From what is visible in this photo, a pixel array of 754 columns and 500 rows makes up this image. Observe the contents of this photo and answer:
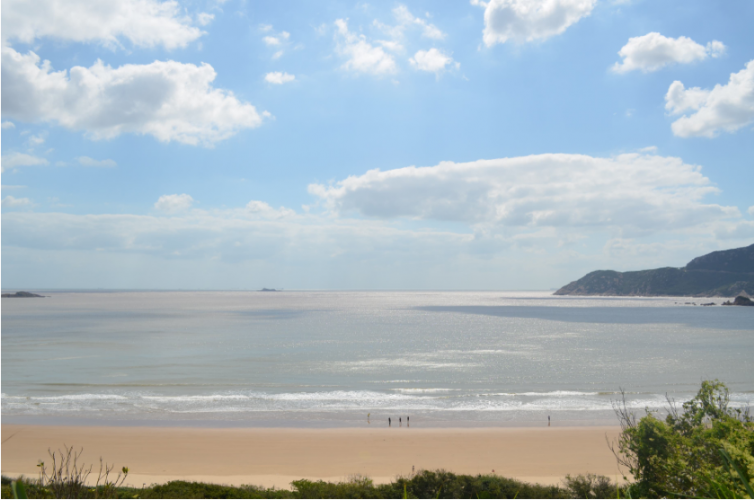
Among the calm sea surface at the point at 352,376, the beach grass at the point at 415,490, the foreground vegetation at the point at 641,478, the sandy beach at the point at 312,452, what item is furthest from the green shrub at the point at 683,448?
the calm sea surface at the point at 352,376

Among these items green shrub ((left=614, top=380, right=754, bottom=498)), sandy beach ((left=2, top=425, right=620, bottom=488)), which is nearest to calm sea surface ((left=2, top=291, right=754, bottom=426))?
sandy beach ((left=2, top=425, right=620, bottom=488))

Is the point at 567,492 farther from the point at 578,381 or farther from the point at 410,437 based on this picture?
the point at 578,381

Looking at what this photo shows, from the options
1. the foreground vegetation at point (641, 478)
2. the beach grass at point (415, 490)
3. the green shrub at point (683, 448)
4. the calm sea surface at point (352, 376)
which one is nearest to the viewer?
the foreground vegetation at point (641, 478)

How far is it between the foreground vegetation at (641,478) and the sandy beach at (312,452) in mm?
4049

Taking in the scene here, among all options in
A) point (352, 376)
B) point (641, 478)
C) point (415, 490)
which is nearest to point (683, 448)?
point (641, 478)

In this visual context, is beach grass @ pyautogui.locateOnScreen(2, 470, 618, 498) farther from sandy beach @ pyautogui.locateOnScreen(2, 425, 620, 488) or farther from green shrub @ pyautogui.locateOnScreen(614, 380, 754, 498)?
sandy beach @ pyautogui.locateOnScreen(2, 425, 620, 488)

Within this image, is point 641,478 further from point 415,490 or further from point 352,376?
point 352,376

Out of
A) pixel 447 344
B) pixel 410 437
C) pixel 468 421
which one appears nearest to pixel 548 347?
pixel 447 344

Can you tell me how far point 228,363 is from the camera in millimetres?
51000

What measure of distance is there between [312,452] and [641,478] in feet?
50.4

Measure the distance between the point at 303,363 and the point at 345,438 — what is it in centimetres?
2616

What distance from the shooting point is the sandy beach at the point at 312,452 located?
20375 millimetres

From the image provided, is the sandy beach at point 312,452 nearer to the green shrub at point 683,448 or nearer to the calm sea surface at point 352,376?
the calm sea surface at point 352,376

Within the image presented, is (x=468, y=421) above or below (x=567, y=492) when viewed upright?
below
